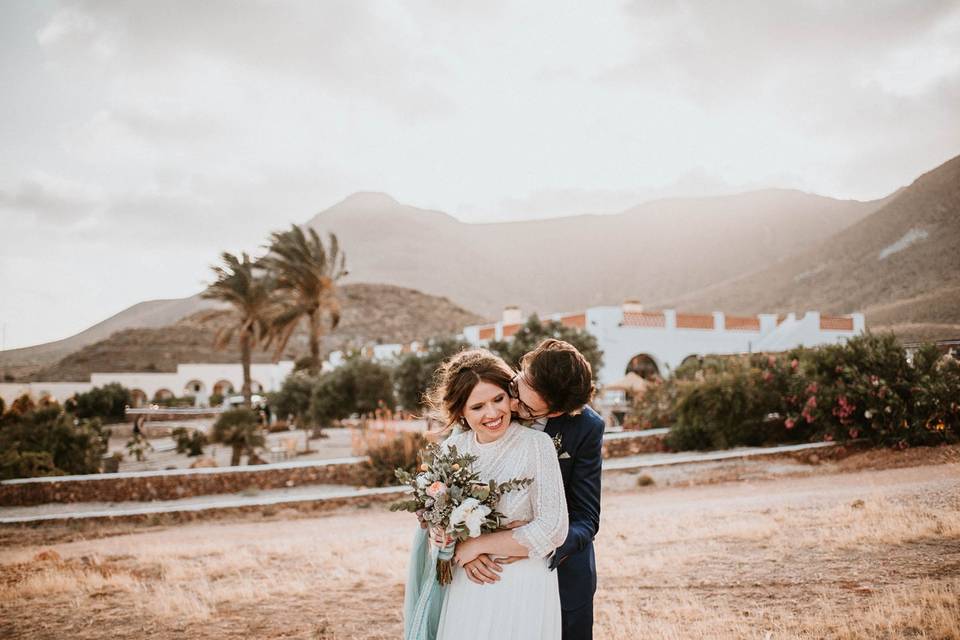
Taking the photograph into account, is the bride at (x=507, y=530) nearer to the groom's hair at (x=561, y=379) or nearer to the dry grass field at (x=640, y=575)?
the groom's hair at (x=561, y=379)

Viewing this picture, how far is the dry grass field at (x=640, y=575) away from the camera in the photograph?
4.35m

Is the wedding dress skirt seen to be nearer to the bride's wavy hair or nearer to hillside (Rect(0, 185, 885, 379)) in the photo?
the bride's wavy hair

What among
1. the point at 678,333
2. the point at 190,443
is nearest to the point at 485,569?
the point at 190,443

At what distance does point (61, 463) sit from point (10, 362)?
55013mm

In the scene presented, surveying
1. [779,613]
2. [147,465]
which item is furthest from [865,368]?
[147,465]

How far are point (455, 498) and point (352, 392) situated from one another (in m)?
22.3

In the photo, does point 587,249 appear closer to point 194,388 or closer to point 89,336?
point 89,336

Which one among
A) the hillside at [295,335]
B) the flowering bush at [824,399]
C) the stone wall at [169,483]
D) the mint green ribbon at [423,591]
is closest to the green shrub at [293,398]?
the stone wall at [169,483]

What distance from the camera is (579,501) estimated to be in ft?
9.00

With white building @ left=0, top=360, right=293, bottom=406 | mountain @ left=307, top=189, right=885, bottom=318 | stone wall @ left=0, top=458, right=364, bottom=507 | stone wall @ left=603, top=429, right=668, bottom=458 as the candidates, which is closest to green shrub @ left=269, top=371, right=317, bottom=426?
stone wall @ left=0, top=458, right=364, bottom=507

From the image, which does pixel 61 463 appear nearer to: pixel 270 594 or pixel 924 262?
pixel 270 594

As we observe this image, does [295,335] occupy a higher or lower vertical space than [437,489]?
higher

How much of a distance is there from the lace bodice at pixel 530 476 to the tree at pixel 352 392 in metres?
21.3

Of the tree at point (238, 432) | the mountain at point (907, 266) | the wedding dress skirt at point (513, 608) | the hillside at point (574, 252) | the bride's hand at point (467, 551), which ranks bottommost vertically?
the tree at point (238, 432)
